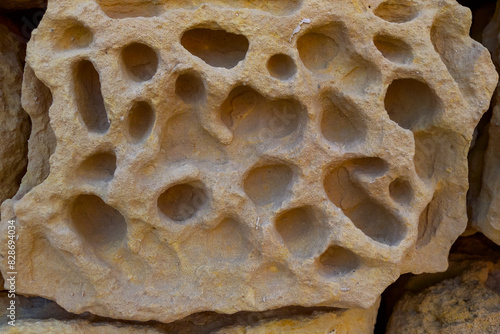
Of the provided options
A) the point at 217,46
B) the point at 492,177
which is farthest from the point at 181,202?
the point at 492,177

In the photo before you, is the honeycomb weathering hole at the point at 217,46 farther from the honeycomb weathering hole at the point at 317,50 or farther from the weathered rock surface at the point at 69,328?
the weathered rock surface at the point at 69,328

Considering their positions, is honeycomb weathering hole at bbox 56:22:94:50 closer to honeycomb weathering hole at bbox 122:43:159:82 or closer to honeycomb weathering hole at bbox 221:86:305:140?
honeycomb weathering hole at bbox 122:43:159:82

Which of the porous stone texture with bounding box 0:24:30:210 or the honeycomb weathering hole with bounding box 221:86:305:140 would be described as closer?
the honeycomb weathering hole with bounding box 221:86:305:140

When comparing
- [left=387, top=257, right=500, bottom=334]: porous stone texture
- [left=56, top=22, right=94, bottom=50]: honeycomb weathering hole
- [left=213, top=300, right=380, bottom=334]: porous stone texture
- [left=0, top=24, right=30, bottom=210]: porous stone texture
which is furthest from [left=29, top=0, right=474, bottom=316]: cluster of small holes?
[left=387, top=257, right=500, bottom=334]: porous stone texture

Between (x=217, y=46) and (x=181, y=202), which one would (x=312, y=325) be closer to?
(x=181, y=202)

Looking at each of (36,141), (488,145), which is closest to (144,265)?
(36,141)

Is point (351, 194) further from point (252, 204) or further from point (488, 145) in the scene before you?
point (488, 145)
